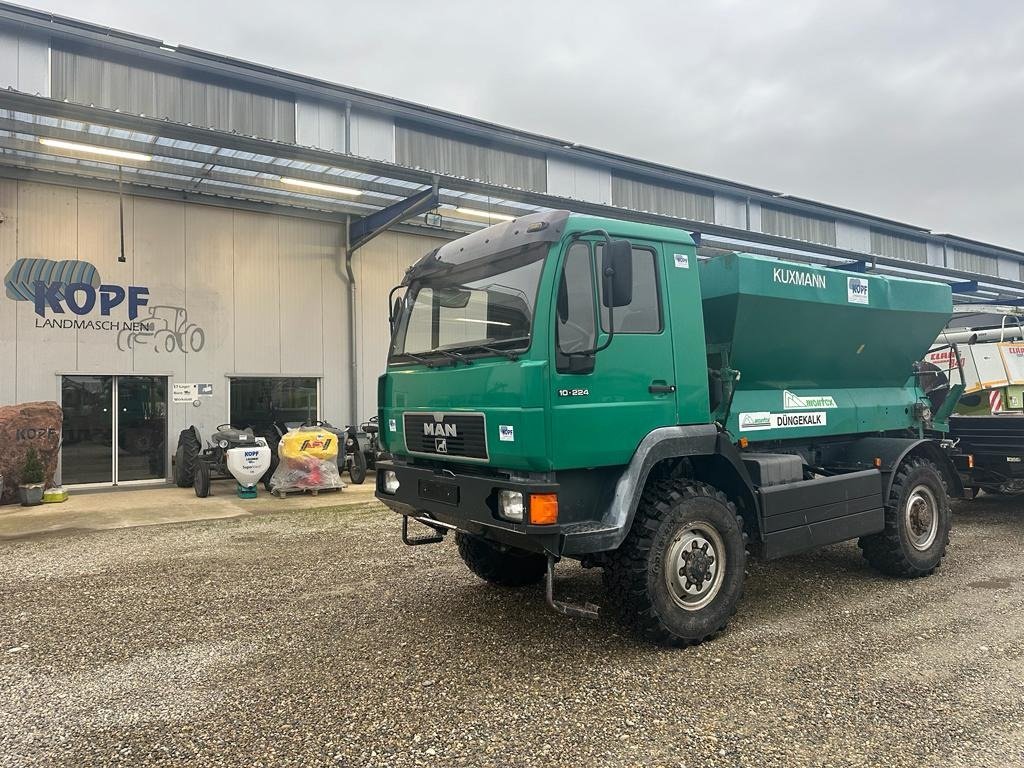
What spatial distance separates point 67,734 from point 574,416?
308cm

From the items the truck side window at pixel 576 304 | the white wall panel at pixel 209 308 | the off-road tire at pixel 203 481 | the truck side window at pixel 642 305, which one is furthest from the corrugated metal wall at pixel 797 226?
the truck side window at pixel 576 304

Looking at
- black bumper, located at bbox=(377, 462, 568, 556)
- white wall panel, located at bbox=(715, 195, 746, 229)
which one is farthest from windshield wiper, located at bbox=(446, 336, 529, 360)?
white wall panel, located at bbox=(715, 195, 746, 229)

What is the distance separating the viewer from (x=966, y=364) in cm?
861

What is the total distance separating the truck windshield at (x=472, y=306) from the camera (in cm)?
397

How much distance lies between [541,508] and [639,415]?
91cm

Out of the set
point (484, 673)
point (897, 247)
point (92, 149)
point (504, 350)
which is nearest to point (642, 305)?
point (504, 350)

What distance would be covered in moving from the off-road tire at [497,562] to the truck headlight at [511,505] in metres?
1.60

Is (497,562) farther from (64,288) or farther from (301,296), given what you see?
(64,288)

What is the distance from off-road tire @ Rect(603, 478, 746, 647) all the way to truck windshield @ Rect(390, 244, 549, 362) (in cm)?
140

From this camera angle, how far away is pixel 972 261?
20.9 m

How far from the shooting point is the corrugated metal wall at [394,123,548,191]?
38.4ft

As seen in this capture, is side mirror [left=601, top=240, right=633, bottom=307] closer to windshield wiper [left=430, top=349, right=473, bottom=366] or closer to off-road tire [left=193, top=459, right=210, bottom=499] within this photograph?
windshield wiper [left=430, top=349, right=473, bottom=366]

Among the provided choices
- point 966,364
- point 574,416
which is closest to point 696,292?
point 574,416

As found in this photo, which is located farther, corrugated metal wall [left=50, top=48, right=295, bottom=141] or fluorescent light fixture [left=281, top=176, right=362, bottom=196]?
fluorescent light fixture [left=281, top=176, right=362, bottom=196]
